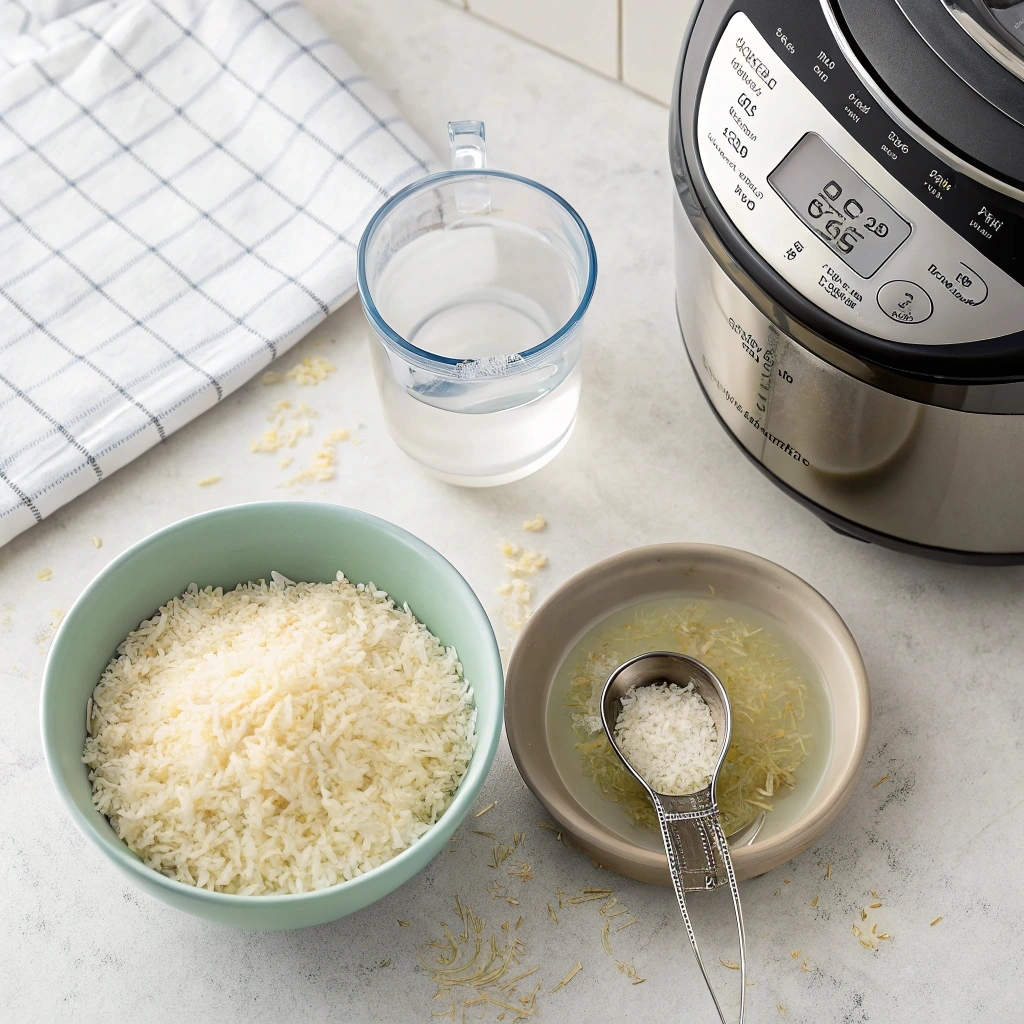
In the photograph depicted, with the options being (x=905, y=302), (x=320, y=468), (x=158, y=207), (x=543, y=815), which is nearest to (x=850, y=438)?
(x=905, y=302)

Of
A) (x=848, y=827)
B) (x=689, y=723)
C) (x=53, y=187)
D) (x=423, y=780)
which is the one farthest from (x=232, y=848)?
(x=53, y=187)

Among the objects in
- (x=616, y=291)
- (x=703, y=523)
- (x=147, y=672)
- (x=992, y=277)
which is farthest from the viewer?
(x=616, y=291)

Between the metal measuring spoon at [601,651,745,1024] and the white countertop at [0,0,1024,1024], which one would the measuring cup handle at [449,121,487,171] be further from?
the metal measuring spoon at [601,651,745,1024]

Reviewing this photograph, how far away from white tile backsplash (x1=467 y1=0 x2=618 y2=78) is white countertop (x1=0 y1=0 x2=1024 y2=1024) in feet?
0.50

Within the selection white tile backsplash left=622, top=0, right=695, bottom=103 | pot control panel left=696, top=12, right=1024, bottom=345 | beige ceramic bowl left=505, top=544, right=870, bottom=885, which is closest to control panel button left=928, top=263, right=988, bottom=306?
pot control panel left=696, top=12, right=1024, bottom=345

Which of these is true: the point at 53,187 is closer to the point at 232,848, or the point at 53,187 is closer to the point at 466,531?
the point at 466,531

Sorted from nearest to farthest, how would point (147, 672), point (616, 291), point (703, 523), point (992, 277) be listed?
1. point (992, 277)
2. point (147, 672)
3. point (703, 523)
4. point (616, 291)

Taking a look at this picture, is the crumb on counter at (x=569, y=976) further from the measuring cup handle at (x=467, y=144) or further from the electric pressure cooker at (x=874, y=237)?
the measuring cup handle at (x=467, y=144)

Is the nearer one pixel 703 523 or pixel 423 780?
pixel 423 780

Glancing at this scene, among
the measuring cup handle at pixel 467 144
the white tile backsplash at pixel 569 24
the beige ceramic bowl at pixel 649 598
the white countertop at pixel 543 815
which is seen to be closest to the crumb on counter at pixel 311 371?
the white countertop at pixel 543 815

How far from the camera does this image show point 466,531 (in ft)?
3.03

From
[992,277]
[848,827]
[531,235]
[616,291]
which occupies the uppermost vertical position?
[992,277]

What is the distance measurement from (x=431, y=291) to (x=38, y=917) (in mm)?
575

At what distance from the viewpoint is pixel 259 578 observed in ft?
2.68
